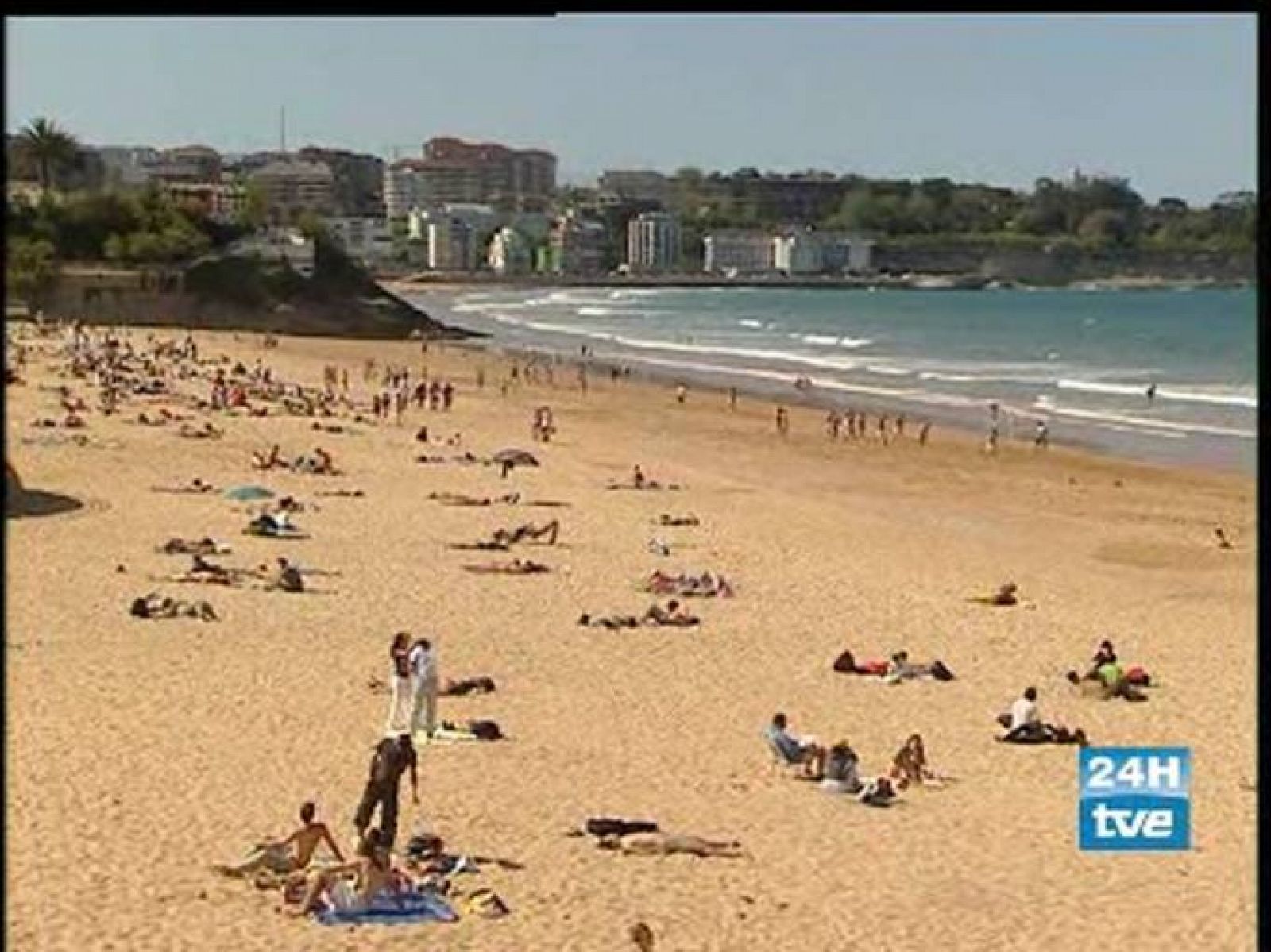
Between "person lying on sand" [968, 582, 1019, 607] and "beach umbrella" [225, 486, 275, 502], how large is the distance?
21.7 feet

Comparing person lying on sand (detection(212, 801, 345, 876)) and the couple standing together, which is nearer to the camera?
person lying on sand (detection(212, 801, 345, 876))

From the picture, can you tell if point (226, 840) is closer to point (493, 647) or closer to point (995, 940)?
point (995, 940)

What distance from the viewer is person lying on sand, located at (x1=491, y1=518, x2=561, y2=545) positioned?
14.9m

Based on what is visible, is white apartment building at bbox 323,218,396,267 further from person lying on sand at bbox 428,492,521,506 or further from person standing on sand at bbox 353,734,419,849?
person standing on sand at bbox 353,734,419,849

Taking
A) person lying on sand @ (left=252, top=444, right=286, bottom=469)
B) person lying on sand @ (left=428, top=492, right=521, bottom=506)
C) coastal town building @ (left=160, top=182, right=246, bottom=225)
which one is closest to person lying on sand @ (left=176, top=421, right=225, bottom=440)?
person lying on sand @ (left=252, top=444, right=286, bottom=469)

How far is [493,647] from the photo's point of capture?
34.9 ft

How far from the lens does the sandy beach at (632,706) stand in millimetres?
6008

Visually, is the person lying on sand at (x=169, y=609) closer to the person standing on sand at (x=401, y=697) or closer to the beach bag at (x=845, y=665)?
the person standing on sand at (x=401, y=697)

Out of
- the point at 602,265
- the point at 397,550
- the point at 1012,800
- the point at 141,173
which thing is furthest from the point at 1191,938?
the point at 602,265

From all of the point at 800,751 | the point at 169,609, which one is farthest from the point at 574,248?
the point at 800,751

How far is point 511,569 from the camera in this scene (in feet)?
44.3

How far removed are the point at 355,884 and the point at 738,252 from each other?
388ft

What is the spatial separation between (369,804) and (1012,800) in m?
2.67

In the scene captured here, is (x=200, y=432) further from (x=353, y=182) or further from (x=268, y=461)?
(x=353, y=182)
